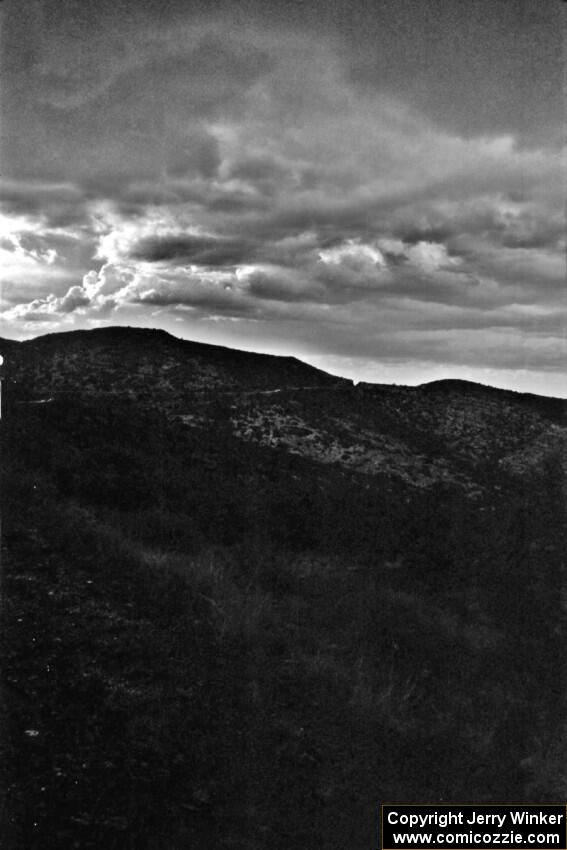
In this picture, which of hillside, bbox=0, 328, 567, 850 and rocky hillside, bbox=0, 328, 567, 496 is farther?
rocky hillside, bbox=0, 328, 567, 496

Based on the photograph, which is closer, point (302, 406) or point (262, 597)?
point (262, 597)

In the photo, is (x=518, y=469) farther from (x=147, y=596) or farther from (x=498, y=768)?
(x=147, y=596)

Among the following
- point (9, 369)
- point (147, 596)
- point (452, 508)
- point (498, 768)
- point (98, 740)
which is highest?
point (9, 369)

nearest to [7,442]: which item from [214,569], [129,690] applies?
[214,569]

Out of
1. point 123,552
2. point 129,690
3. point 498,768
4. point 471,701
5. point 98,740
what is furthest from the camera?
point 123,552

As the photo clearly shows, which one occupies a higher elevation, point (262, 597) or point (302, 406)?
point (302, 406)

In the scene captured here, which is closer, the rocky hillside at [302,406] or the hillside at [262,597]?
the hillside at [262,597]

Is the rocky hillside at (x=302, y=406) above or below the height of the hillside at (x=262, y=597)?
above

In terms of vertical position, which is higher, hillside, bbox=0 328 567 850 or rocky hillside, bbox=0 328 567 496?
rocky hillside, bbox=0 328 567 496
